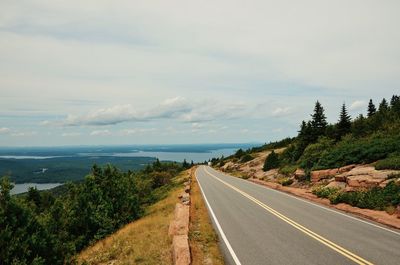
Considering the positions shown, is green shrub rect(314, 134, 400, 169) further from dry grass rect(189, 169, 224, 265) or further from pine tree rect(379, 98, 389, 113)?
pine tree rect(379, 98, 389, 113)

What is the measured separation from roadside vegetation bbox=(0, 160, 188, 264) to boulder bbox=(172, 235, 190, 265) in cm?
668

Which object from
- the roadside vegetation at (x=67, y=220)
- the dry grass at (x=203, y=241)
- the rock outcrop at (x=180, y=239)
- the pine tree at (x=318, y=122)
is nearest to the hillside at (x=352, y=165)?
the pine tree at (x=318, y=122)

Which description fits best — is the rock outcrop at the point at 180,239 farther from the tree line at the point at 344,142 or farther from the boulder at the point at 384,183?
the tree line at the point at 344,142

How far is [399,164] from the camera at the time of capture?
22.2m

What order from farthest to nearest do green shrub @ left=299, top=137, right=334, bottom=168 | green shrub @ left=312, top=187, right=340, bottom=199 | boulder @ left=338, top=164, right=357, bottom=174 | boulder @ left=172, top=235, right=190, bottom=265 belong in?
green shrub @ left=299, top=137, right=334, bottom=168
boulder @ left=338, top=164, right=357, bottom=174
green shrub @ left=312, top=187, right=340, bottom=199
boulder @ left=172, top=235, right=190, bottom=265

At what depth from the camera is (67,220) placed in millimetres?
28375

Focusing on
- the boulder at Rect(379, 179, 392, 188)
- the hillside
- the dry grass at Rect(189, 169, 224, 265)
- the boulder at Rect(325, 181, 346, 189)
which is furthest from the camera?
the boulder at Rect(325, 181, 346, 189)

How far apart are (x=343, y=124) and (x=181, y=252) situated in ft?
140

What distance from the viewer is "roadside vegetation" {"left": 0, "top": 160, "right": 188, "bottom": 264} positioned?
15591mm

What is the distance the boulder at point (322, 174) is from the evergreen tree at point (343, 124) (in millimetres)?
18589

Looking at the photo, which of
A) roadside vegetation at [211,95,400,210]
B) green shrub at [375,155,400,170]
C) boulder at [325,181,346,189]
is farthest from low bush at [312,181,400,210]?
green shrub at [375,155,400,170]

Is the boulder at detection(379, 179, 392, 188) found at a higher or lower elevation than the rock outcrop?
higher

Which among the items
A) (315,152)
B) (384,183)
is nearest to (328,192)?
(384,183)

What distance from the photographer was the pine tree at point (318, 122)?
49.4 meters
